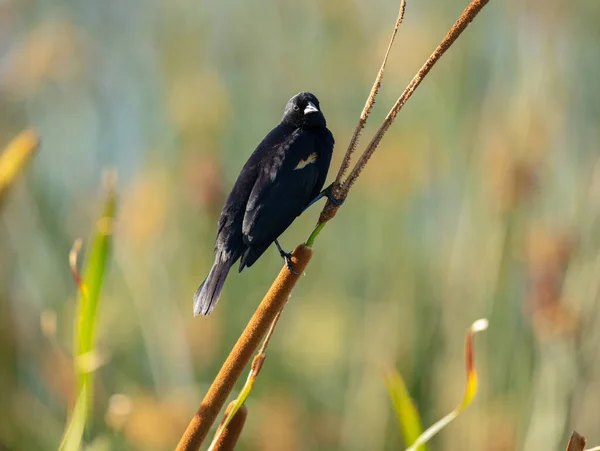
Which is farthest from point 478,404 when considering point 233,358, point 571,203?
point 233,358

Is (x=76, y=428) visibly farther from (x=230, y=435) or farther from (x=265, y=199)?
(x=265, y=199)

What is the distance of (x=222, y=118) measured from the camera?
7.57 feet

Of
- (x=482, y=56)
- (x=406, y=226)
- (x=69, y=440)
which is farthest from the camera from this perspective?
(x=406, y=226)

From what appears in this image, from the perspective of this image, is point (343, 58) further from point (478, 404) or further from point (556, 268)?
point (478, 404)

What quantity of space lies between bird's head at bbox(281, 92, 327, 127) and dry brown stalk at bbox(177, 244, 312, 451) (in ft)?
1.99

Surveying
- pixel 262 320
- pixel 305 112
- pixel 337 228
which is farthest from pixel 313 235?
pixel 337 228

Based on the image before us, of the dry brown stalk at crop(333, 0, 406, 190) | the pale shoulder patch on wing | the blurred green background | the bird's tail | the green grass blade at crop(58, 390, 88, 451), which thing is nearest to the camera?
the green grass blade at crop(58, 390, 88, 451)

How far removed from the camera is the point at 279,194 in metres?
0.89

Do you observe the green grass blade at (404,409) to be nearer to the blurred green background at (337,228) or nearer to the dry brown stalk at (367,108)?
the dry brown stalk at (367,108)

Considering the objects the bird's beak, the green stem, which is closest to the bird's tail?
the green stem

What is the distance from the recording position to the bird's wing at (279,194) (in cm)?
86

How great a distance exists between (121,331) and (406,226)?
964mm

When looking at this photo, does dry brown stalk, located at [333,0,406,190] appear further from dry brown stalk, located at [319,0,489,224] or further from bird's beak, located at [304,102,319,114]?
bird's beak, located at [304,102,319,114]

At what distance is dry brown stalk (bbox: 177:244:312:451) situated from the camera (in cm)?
47
